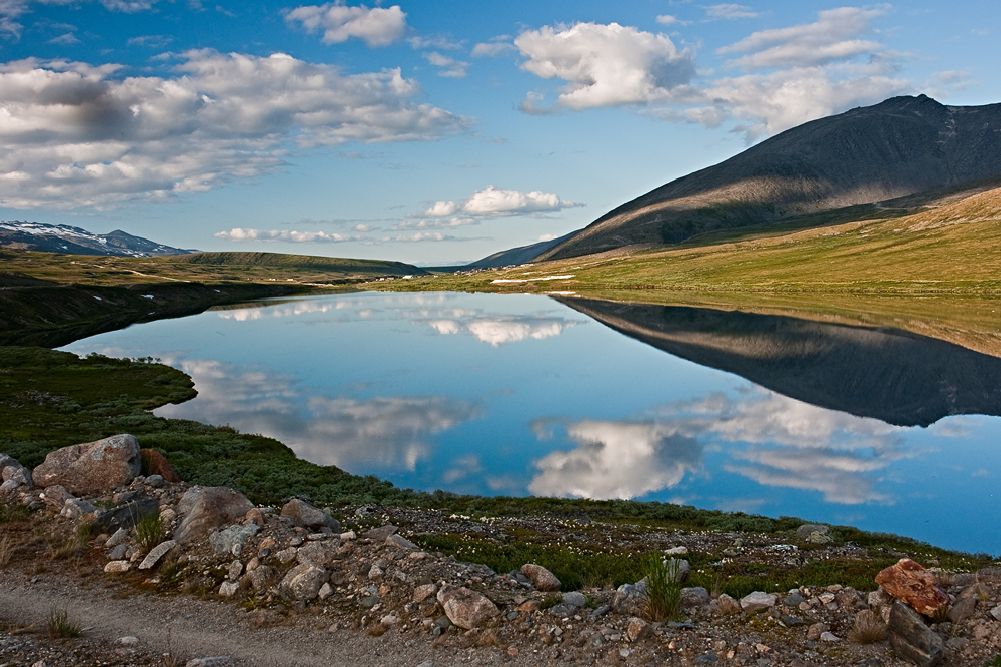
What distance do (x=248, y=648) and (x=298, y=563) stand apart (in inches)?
128

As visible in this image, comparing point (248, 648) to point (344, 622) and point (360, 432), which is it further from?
point (360, 432)

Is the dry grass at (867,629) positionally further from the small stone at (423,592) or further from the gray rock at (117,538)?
the gray rock at (117,538)

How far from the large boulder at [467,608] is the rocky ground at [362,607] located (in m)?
0.04

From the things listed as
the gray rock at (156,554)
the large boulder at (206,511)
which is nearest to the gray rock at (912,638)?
the large boulder at (206,511)

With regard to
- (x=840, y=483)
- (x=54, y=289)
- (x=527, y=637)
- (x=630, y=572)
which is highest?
(x=54, y=289)

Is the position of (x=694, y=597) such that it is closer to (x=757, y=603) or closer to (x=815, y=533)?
(x=757, y=603)

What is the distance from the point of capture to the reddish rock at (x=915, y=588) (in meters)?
14.2

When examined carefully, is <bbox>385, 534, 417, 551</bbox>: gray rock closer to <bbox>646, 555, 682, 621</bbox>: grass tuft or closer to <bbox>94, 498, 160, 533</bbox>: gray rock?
<bbox>646, 555, 682, 621</bbox>: grass tuft

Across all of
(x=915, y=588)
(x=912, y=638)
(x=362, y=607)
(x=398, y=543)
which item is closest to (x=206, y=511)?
(x=398, y=543)

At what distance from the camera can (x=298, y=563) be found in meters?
18.1

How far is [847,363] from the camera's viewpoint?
85625 millimetres

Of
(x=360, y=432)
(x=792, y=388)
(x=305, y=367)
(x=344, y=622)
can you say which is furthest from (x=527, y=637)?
(x=305, y=367)

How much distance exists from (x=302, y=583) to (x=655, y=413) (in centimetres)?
5147

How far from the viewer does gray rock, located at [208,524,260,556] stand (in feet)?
62.0
